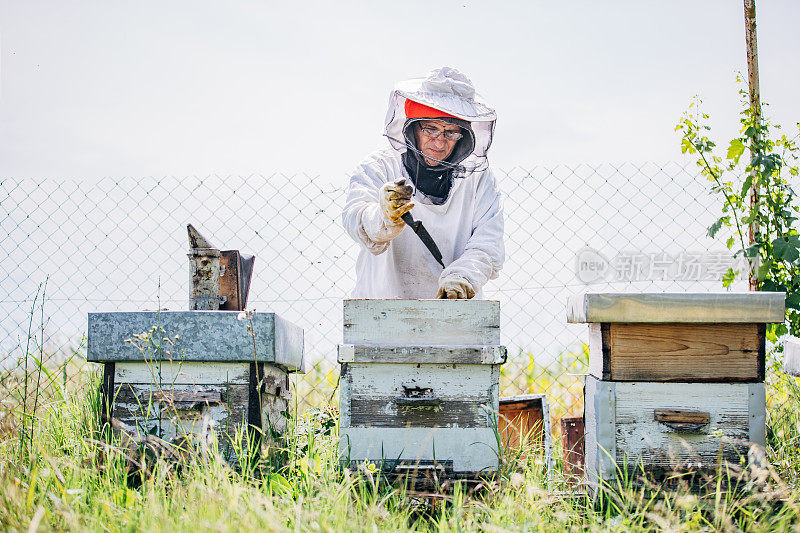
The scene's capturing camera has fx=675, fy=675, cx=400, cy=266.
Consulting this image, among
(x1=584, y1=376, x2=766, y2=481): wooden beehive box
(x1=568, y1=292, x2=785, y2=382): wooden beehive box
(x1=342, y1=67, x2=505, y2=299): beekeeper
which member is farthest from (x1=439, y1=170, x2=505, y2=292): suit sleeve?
(x1=584, y1=376, x2=766, y2=481): wooden beehive box

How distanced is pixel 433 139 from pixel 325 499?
5.79ft

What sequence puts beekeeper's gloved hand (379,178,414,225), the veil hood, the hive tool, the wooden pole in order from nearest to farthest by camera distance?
beekeeper's gloved hand (379,178,414,225)
the hive tool
the veil hood
the wooden pole

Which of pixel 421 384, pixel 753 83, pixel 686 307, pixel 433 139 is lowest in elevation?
pixel 421 384

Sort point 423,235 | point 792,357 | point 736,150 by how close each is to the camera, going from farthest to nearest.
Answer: point 736,150 < point 423,235 < point 792,357

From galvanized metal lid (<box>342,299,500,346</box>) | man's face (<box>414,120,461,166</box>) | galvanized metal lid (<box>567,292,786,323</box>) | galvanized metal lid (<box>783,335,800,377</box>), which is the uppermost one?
man's face (<box>414,120,461,166</box>)

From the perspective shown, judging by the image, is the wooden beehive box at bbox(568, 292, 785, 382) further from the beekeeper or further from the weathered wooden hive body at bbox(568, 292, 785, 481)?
the beekeeper

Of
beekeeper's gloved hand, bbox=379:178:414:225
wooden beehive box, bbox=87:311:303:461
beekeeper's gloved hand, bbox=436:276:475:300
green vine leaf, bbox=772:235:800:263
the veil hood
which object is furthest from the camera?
green vine leaf, bbox=772:235:800:263

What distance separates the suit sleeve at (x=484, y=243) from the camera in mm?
2906

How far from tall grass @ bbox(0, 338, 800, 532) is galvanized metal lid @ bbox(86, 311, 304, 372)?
330mm

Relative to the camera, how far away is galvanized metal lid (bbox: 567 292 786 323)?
2299 millimetres

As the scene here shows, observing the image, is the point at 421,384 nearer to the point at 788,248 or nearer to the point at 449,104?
the point at 449,104

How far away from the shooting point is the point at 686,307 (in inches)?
90.5

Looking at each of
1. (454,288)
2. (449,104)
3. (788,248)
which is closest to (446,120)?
(449,104)

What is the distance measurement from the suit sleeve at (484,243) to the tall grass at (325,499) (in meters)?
0.79
